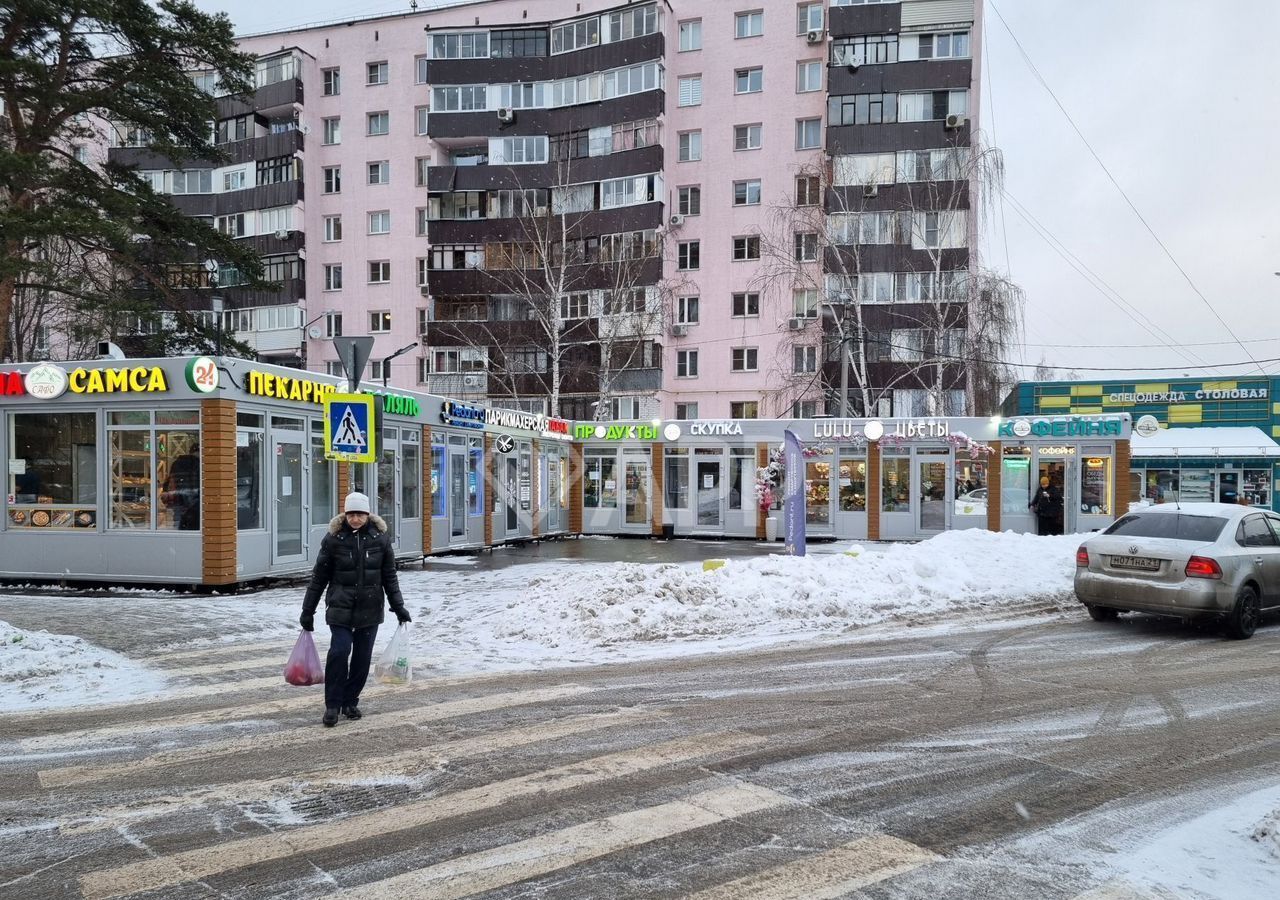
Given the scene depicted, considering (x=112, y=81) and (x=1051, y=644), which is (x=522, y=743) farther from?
(x=112, y=81)

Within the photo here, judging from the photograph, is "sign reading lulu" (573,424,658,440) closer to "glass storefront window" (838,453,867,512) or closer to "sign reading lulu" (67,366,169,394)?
"glass storefront window" (838,453,867,512)

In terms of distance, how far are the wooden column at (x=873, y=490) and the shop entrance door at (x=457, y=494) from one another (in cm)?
1137

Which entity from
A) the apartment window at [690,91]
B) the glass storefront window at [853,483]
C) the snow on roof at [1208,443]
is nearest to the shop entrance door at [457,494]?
the glass storefront window at [853,483]

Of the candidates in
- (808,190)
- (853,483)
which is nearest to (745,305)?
(808,190)

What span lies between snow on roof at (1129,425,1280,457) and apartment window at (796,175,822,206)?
17.9 metres

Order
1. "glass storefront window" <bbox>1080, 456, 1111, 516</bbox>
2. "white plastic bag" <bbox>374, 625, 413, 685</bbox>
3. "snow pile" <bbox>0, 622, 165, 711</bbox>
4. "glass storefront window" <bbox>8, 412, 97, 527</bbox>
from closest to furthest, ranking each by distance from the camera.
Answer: "snow pile" <bbox>0, 622, 165, 711</bbox>, "white plastic bag" <bbox>374, 625, 413, 685</bbox>, "glass storefront window" <bbox>8, 412, 97, 527</bbox>, "glass storefront window" <bbox>1080, 456, 1111, 516</bbox>

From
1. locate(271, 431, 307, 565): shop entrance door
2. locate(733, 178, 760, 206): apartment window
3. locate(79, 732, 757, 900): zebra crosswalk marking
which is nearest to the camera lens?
locate(79, 732, 757, 900): zebra crosswalk marking

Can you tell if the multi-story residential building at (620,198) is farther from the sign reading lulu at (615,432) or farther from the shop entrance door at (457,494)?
the shop entrance door at (457,494)

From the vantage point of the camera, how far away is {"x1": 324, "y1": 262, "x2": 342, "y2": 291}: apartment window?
156 feet

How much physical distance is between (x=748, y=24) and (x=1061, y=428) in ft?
92.1

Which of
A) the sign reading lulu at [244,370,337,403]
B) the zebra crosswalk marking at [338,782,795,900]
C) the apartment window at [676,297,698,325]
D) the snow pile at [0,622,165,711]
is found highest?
the apartment window at [676,297,698,325]

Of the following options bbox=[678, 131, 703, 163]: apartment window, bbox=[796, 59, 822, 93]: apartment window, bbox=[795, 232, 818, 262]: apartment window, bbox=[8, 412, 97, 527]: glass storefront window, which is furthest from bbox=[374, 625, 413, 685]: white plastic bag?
bbox=[796, 59, 822, 93]: apartment window

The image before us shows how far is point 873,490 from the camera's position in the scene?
26000 millimetres

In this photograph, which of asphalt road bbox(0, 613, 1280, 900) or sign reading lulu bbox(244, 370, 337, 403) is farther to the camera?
sign reading lulu bbox(244, 370, 337, 403)
